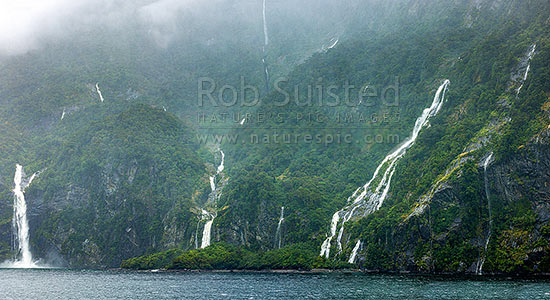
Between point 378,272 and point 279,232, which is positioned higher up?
point 279,232

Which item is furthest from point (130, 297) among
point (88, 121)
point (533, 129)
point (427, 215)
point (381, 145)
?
point (88, 121)

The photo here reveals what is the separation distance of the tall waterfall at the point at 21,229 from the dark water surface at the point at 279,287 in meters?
51.9

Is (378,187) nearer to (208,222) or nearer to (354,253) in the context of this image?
(354,253)

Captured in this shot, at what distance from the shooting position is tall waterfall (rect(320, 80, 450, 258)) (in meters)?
122

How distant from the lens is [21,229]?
6137 inches

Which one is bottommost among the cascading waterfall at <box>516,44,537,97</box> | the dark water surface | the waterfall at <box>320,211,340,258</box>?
the dark water surface

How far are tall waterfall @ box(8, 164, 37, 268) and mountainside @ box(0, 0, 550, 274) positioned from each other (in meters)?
1.94

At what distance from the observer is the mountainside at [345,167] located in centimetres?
9825

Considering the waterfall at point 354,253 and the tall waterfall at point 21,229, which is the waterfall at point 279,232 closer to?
the waterfall at point 354,253

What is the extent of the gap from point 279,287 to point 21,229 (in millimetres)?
105538

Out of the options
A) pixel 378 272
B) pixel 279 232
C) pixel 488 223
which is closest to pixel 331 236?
pixel 279 232

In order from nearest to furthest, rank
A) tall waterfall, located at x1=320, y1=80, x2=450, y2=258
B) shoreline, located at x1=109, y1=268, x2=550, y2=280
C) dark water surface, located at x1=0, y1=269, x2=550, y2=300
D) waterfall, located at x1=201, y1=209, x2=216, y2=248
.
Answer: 1. dark water surface, located at x1=0, y1=269, x2=550, y2=300
2. shoreline, located at x1=109, y1=268, x2=550, y2=280
3. tall waterfall, located at x1=320, y1=80, x2=450, y2=258
4. waterfall, located at x1=201, y1=209, x2=216, y2=248

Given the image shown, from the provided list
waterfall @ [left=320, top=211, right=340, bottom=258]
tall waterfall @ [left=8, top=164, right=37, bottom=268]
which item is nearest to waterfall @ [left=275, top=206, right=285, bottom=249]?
waterfall @ [left=320, top=211, right=340, bottom=258]

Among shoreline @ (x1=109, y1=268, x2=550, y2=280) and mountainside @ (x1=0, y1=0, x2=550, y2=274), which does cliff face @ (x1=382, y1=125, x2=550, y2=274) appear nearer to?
mountainside @ (x1=0, y1=0, x2=550, y2=274)
